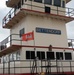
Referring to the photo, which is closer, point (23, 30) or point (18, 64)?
point (18, 64)

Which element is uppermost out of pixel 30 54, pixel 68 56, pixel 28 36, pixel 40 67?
pixel 28 36

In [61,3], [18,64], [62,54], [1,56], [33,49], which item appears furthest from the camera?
[1,56]

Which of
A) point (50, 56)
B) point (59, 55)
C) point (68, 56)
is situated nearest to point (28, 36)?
point (50, 56)

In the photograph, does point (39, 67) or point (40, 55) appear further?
point (40, 55)

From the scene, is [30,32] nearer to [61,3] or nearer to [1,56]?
[61,3]

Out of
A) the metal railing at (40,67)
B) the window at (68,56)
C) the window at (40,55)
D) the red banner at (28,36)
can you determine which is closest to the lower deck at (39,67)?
the metal railing at (40,67)

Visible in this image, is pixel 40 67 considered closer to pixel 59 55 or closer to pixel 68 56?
pixel 59 55

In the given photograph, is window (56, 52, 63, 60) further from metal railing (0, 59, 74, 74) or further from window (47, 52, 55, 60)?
metal railing (0, 59, 74, 74)

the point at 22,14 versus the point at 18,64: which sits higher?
the point at 22,14

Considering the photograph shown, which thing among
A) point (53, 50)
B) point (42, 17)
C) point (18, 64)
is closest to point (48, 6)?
point (42, 17)

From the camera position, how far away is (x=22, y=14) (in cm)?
2077

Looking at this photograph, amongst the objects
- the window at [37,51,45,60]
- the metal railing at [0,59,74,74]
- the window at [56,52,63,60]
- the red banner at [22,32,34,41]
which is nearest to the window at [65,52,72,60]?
the window at [56,52,63,60]

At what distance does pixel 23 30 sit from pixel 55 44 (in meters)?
3.33

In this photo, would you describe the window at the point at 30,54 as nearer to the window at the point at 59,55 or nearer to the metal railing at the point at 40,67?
the metal railing at the point at 40,67
